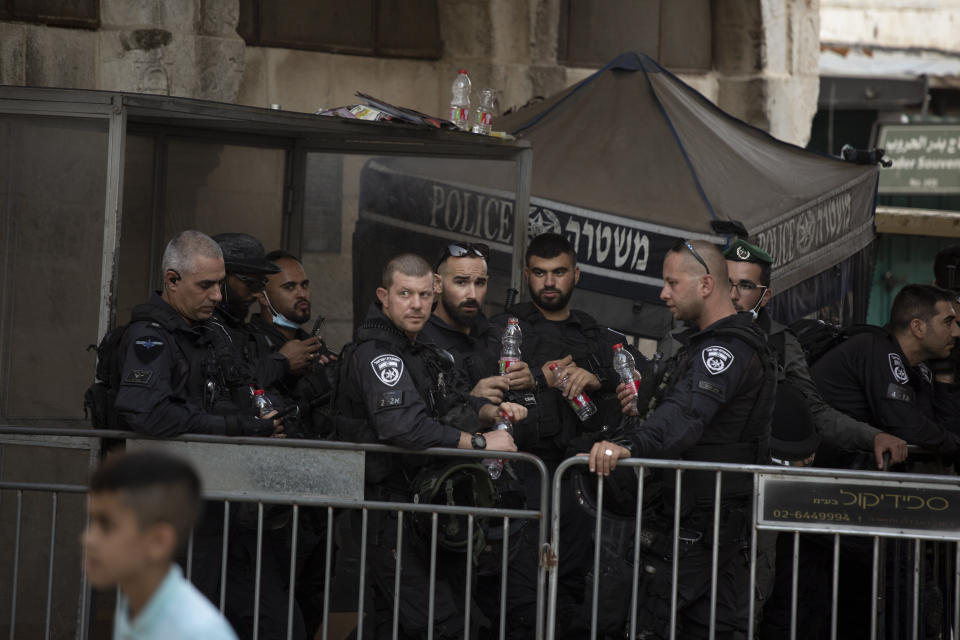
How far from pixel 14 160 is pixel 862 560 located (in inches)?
182

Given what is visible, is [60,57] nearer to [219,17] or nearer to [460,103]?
[219,17]

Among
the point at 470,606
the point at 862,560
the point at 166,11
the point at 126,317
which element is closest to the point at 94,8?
the point at 166,11

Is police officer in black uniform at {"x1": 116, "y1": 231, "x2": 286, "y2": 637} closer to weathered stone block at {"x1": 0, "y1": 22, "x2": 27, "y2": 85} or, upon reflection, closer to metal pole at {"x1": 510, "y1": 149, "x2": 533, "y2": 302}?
metal pole at {"x1": 510, "y1": 149, "x2": 533, "y2": 302}

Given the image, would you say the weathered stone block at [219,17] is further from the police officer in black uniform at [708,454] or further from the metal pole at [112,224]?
the police officer in black uniform at [708,454]

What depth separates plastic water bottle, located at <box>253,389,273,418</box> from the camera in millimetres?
5356

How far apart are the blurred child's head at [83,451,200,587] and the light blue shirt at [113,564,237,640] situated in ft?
0.24

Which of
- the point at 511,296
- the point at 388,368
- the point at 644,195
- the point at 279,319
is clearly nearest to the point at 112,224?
the point at 279,319

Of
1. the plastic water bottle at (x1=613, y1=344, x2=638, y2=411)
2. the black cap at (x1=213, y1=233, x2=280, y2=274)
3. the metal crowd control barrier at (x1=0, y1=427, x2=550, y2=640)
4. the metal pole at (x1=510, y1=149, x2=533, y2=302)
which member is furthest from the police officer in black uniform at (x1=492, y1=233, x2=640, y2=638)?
the black cap at (x1=213, y1=233, x2=280, y2=274)

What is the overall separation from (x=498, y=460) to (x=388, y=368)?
74 centimetres

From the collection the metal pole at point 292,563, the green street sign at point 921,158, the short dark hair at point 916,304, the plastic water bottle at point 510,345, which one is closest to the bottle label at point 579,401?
the plastic water bottle at point 510,345

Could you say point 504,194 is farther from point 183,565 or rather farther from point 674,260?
point 183,565

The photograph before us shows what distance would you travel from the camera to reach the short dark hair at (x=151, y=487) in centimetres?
273

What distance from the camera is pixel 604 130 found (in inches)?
337

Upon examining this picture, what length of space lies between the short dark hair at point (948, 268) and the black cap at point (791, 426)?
2.61 m
